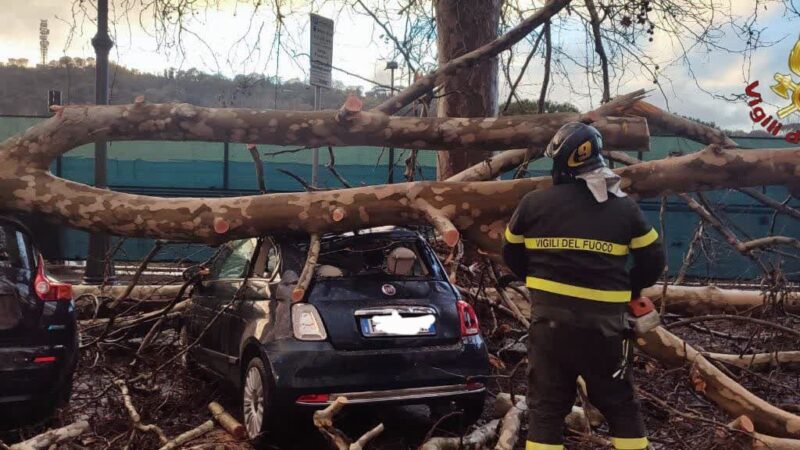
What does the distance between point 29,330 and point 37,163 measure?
5.14 feet

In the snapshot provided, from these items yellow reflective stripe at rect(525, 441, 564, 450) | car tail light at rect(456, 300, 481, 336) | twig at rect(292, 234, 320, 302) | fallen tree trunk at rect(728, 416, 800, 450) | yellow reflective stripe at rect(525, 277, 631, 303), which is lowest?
fallen tree trunk at rect(728, 416, 800, 450)

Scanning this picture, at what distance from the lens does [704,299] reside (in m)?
7.37

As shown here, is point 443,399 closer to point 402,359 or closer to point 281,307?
point 402,359

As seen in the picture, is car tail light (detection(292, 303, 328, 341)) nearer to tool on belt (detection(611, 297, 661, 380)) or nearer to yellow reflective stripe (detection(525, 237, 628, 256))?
yellow reflective stripe (detection(525, 237, 628, 256))

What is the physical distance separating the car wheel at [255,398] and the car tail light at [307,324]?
0.33 m

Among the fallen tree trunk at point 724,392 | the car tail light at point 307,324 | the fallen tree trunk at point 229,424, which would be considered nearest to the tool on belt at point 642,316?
the fallen tree trunk at point 724,392

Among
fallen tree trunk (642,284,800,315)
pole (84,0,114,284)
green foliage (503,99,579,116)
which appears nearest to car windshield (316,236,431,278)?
fallen tree trunk (642,284,800,315)

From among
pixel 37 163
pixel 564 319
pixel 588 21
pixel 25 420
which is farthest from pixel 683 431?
pixel 588 21

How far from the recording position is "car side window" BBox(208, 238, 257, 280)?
18.5 ft

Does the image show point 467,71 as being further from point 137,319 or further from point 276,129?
point 137,319

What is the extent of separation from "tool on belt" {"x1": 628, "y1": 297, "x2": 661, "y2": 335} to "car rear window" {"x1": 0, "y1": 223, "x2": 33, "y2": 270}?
371 centimetres

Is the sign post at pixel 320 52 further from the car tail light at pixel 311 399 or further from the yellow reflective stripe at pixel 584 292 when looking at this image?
the yellow reflective stripe at pixel 584 292

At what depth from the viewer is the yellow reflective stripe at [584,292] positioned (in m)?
3.54

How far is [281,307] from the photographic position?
15.6 ft
